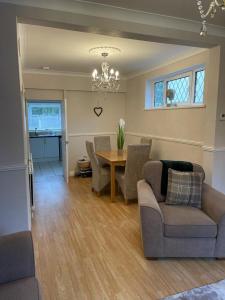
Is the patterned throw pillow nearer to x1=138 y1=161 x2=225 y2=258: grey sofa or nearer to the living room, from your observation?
x1=138 y1=161 x2=225 y2=258: grey sofa

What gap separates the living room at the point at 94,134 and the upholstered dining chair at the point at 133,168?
24 cm

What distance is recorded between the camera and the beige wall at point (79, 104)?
5.09 metres

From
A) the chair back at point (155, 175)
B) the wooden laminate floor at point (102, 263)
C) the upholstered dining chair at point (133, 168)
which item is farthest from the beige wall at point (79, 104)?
the chair back at point (155, 175)

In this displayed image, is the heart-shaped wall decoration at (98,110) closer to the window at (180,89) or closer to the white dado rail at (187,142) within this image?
the white dado rail at (187,142)

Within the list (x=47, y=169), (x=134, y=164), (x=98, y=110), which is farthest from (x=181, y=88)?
(x=47, y=169)

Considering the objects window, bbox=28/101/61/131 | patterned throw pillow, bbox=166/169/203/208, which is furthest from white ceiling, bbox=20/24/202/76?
window, bbox=28/101/61/131

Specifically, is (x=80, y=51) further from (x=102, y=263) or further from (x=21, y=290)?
(x=21, y=290)

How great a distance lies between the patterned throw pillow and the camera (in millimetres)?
2564

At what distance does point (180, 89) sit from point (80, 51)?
6.00 ft

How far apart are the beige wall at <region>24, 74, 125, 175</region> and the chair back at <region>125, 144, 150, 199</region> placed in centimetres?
226

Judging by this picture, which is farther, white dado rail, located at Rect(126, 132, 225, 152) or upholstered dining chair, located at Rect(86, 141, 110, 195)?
upholstered dining chair, located at Rect(86, 141, 110, 195)

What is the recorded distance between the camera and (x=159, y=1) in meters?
2.06

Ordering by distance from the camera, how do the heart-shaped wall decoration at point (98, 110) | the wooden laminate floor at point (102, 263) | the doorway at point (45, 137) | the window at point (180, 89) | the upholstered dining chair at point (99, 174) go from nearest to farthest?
the wooden laminate floor at point (102, 263) < the window at point (180, 89) < the upholstered dining chair at point (99, 174) < the heart-shaped wall decoration at point (98, 110) < the doorway at point (45, 137)

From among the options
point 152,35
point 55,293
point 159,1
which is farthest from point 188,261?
point 159,1
